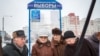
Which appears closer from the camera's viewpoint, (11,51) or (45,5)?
(11,51)

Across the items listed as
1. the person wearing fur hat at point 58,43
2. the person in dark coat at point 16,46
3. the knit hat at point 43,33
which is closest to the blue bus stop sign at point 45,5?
the knit hat at point 43,33

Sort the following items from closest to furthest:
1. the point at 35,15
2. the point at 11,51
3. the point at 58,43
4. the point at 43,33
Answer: the point at 11,51 < the point at 58,43 < the point at 43,33 < the point at 35,15

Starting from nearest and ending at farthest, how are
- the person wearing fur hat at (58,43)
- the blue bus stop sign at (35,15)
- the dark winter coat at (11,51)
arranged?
the dark winter coat at (11,51) → the person wearing fur hat at (58,43) → the blue bus stop sign at (35,15)

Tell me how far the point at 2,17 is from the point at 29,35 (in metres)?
0.52

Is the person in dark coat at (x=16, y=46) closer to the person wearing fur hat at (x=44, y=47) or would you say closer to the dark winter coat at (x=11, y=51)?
the dark winter coat at (x=11, y=51)

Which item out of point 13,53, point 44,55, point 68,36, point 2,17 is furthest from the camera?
point 2,17

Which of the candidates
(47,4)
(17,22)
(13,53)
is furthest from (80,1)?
(13,53)

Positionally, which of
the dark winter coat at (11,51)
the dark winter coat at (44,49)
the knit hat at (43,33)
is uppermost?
the knit hat at (43,33)

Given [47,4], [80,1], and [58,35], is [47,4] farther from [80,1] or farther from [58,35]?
[58,35]

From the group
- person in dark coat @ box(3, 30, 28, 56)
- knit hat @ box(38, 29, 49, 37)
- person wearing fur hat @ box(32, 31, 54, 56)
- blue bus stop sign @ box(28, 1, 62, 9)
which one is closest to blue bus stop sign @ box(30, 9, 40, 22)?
blue bus stop sign @ box(28, 1, 62, 9)

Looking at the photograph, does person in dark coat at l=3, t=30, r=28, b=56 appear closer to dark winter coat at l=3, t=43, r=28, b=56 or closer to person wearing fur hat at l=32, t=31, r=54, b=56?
dark winter coat at l=3, t=43, r=28, b=56

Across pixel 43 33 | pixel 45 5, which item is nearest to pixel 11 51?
pixel 43 33

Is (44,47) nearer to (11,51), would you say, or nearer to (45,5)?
(45,5)

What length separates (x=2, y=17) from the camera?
3.58 metres
